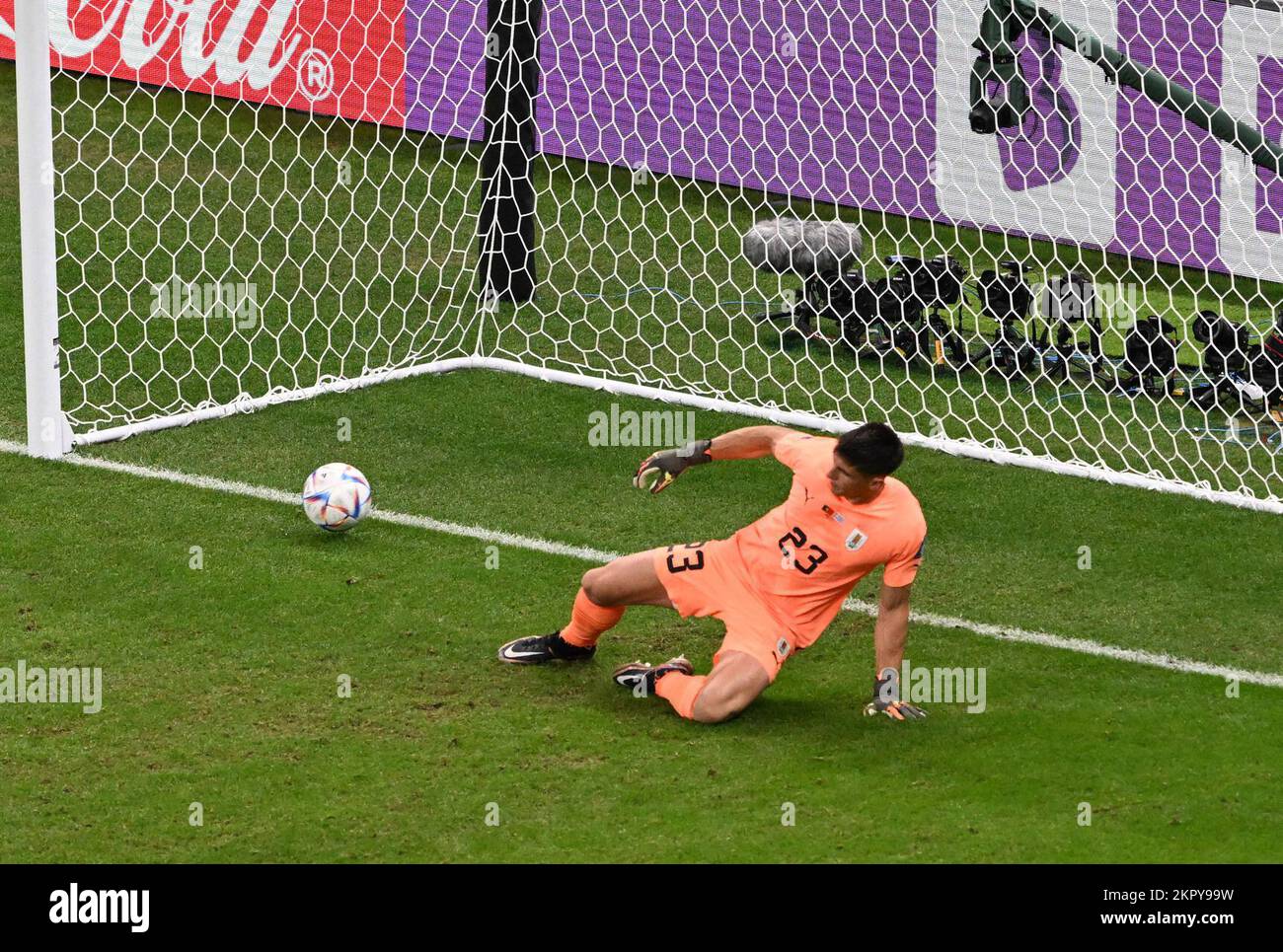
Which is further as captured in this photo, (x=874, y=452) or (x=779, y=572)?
(x=779, y=572)

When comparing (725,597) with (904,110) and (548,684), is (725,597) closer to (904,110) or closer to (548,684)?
(548,684)

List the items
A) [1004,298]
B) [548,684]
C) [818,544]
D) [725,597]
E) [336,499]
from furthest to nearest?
[1004,298] → [336,499] → [548,684] → [725,597] → [818,544]

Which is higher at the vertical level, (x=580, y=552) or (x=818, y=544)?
(x=818, y=544)

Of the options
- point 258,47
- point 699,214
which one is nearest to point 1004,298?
point 699,214

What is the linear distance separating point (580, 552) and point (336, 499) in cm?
107

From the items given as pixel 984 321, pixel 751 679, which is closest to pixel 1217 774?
pixel 751 679

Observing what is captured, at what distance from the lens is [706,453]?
688 centimetres

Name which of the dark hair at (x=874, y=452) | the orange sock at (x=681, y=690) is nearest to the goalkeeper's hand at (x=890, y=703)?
the orange sock at (x=681, y=690)

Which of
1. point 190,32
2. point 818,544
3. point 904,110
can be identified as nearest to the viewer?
point 818,544

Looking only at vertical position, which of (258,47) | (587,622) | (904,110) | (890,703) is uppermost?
(258,47)

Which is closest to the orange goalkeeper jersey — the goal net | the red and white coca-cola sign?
the goal net

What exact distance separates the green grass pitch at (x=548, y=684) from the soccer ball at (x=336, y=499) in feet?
0.31

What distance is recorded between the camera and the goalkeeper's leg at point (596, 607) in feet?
22.7

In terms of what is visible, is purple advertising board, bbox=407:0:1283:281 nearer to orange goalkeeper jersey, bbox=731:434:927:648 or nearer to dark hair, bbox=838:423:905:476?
orange goalkeeper jersey, bbox=731:434:927:648
